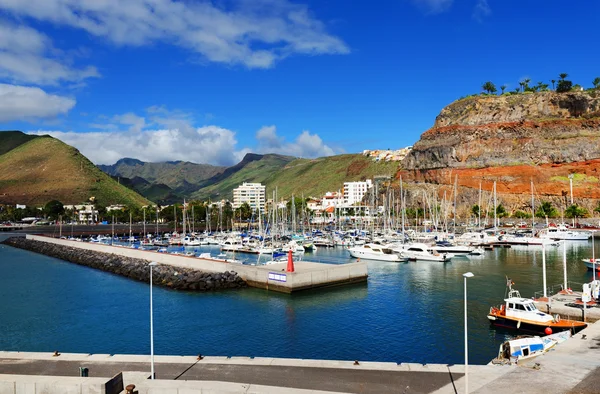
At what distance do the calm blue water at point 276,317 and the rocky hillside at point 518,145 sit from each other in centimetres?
9080

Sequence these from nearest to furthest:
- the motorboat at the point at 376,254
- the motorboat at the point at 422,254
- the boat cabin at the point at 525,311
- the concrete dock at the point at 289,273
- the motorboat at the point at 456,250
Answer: the boat cabin at the point at 525,311
the concrete dock at the point at 289,273
the motorboat at the point at 422,254
the motorboat at the point at 376,254
the motorboat at the point at 456,250

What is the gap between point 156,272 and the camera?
56.7m

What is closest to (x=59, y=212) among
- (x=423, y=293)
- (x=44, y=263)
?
(x=44, y=263)

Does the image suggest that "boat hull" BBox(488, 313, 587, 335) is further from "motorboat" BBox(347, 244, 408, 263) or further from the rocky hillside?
the rocky hillside

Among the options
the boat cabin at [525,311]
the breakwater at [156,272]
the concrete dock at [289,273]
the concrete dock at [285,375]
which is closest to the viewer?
the concrete dock at [285,375]

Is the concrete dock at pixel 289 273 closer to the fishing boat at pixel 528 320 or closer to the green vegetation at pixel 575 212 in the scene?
the fishing boat at pixel 528 320

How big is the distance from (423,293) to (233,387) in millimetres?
35348

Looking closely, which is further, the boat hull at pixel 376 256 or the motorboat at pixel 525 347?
the boat hull at pixel 376 256

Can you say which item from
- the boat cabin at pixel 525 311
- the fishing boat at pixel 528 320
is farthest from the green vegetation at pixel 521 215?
the boat cabin at pixel 525 311

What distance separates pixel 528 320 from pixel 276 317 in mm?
18919

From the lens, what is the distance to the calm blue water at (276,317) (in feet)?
99.4

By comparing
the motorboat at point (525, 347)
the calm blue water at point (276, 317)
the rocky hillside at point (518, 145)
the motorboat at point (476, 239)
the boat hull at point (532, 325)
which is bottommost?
the calm blue water at point (276, 317)

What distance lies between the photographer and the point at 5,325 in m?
37.9

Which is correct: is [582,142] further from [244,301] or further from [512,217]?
[244,301]
